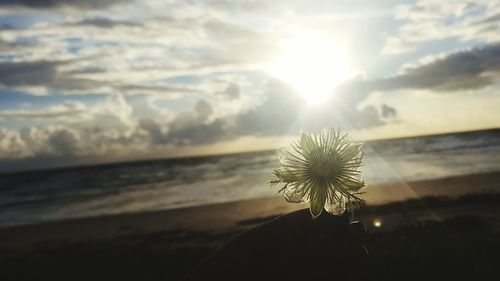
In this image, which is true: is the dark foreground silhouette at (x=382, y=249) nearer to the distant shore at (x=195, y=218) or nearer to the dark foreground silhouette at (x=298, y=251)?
the distant shore at (x=195, y=218)

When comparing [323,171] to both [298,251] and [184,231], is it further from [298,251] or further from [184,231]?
[184,231]

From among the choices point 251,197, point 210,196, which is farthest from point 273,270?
point 210,196

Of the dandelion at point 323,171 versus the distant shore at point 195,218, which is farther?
the distant shore at point 195,218

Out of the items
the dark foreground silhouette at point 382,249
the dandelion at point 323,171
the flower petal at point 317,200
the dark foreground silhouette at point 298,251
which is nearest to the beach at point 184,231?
the dark foreground silhouette at point 382,249

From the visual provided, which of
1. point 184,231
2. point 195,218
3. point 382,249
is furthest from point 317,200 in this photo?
point 195,218

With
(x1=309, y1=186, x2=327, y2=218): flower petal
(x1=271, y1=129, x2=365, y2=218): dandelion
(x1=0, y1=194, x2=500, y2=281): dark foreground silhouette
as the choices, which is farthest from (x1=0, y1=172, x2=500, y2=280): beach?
(x1=309, y1=186, x2=327, y2=218): flower petal

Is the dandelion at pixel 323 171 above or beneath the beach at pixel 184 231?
above

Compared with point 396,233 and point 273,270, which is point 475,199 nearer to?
point 396,233
